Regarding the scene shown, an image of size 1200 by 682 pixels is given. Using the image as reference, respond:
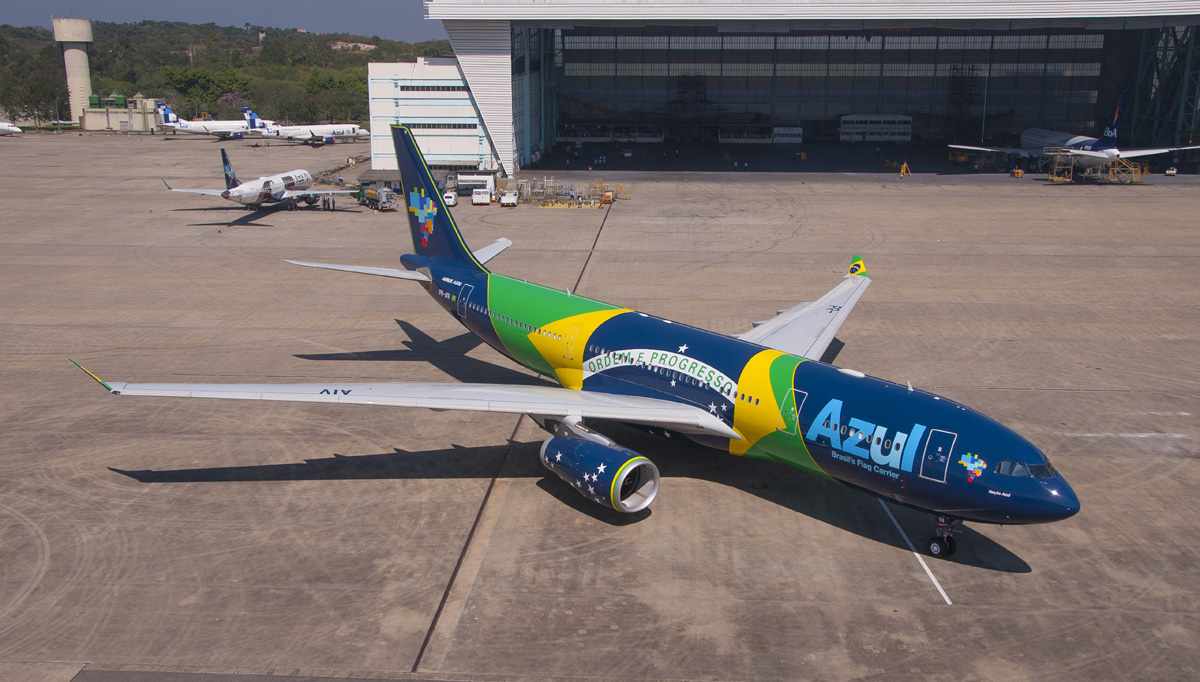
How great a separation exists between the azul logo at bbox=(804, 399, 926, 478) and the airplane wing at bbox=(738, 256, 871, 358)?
7967 millimetres

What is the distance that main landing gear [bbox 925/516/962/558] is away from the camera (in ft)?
78.5

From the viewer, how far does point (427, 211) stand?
1465 inches

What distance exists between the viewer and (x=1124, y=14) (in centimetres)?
8856

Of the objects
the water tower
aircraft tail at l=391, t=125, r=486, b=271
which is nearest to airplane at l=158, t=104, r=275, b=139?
the water tower

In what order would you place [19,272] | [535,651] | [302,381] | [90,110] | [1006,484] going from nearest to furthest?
[535,651], [1006,484], [302,381], [19,272], [90,110]

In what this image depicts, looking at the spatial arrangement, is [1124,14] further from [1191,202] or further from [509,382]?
[509,382]

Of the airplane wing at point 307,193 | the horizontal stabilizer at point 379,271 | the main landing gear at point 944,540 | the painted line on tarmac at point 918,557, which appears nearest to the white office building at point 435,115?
the airplane wing at point 307,193

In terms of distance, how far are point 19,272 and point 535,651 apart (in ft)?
161

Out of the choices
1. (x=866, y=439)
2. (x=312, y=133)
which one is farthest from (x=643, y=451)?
(x=312, y=133)

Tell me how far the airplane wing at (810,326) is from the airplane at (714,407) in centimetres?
13

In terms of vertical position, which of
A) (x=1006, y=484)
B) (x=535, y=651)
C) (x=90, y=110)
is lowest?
(x=535, y=651)

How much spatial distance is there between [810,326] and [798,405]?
10840 millimetres

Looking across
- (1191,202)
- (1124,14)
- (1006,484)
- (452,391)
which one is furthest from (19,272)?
(1124,14)

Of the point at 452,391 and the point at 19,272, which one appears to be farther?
the point at 19,272
